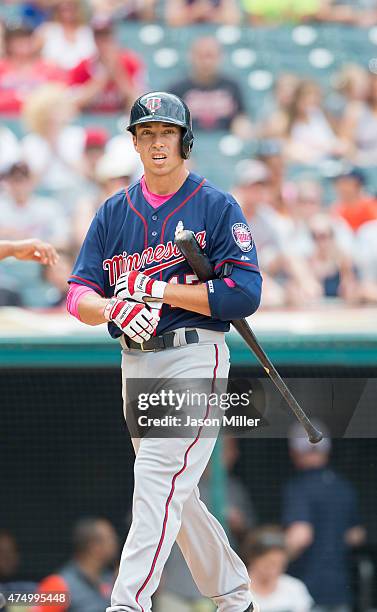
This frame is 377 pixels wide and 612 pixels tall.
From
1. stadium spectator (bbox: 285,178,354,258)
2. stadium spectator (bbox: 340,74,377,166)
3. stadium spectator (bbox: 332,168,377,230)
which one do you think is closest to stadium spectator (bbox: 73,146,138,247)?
stadium spectator (bbox: 285,178,354,258)

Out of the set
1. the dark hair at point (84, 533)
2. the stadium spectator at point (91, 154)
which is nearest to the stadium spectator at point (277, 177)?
the stadium spectator at point (91, 154)

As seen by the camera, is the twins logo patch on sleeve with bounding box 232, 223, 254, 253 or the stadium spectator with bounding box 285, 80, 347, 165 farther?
the stadium spectator with bounding box 285, 80, 347, 165

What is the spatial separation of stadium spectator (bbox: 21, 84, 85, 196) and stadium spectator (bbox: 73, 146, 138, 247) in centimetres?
30

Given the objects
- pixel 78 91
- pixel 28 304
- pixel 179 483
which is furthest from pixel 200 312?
pixel 78 91

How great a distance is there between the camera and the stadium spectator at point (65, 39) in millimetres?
8320

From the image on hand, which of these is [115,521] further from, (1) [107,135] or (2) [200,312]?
(1) [107,135]

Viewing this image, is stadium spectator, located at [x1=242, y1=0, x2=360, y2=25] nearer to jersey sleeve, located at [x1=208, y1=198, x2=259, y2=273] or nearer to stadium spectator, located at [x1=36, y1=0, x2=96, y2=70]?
stadium spectator, located at [x1=36, y1=0, x2=96, y2=70]

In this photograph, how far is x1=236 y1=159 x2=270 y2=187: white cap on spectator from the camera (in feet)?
22.5

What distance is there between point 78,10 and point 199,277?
5.93 m

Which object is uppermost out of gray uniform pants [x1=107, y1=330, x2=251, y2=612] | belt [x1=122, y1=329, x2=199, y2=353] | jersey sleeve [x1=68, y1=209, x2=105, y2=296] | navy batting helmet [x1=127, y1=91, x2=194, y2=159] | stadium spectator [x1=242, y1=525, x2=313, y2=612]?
navy batting helmet [x1=127, y1=91, x2=194, y2=159]

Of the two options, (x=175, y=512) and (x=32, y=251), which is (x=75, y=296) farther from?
(x=175, y=512)

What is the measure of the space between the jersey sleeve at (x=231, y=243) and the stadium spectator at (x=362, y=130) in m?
4.81

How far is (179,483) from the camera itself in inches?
126

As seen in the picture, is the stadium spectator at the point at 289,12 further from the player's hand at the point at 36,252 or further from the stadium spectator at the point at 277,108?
the player's hand at the point at 36,252
